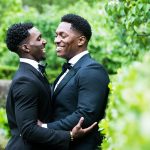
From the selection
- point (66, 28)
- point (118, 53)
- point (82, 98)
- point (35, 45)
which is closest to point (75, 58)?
point (66, 28)

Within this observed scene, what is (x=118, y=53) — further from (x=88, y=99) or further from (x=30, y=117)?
(x=30, y=117)

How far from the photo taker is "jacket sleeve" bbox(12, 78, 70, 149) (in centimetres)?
452

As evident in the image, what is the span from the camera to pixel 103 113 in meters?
4.91

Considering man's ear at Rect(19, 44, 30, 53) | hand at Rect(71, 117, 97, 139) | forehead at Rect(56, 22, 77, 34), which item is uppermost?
forehead at Rect(56, 22, 77, 34)

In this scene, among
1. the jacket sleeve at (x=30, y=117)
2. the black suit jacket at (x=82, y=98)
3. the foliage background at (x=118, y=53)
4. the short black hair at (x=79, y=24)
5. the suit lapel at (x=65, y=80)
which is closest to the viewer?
the foliage background at (x=118, y=53)

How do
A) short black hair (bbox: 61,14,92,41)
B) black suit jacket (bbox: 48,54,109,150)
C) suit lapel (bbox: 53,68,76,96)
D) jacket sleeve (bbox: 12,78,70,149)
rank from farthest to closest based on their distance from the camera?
short black hair (bbox: 61,14,92,41) → suit lapel (bbox: 53,68,76,96) → black suit jacket (bbox: 48,54,109,150) → jacket sleeve (bbox: 12,78,70,149)

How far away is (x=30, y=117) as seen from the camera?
452cm

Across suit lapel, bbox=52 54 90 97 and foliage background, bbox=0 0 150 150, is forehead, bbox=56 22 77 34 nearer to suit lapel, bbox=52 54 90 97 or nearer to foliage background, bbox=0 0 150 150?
suit lapel, bbox=52 54 90 97

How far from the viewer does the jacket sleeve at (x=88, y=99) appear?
181 inches

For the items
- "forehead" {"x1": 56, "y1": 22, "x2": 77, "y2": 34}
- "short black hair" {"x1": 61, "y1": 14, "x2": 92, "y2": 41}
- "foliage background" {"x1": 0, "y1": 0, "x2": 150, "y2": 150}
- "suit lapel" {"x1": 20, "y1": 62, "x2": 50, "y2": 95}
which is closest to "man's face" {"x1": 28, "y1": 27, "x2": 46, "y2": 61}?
"suit lapel" {"x1": 20, "y1": 62, "x2": 50, "y2": 95}

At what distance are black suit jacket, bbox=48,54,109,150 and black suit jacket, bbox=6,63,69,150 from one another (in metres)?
0.11

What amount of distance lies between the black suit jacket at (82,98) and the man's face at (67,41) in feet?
0.45

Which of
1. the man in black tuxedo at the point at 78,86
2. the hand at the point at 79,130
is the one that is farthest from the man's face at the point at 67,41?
the hand at the point at 79,130

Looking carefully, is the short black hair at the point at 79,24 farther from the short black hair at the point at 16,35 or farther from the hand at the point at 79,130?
the hand at the point at 79,130
